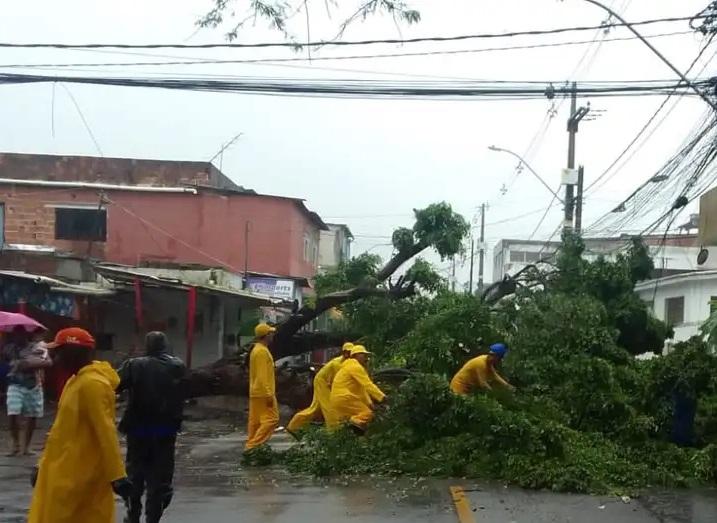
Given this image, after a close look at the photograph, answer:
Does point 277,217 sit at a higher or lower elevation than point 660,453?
higher

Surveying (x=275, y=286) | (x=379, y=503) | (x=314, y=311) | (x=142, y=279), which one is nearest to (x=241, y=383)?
(x=314, y=311)

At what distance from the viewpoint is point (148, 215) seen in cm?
3266

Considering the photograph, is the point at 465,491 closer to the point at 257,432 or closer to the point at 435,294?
the point at 257,432

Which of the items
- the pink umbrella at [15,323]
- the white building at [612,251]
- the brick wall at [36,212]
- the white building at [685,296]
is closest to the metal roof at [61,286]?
the pink umbrella at [15,323]

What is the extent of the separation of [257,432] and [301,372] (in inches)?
224

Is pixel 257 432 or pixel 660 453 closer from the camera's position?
pixel 660 453

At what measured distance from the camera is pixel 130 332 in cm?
2378

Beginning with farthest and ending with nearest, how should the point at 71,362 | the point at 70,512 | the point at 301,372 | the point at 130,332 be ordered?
the point at 130,332, the point at 301,372, the point at 71,362, the point at 70,512

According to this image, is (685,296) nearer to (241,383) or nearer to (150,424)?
(241,383)

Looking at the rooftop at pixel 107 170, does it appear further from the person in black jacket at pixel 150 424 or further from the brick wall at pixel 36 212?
the person in black jacket at pixel 150 424

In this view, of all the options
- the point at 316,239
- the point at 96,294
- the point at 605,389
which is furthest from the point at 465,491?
the point at 316,239

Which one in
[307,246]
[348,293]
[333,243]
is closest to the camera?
[348,293]

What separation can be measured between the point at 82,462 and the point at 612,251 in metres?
18.4

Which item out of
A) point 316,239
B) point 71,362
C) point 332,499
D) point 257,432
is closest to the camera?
point 71,362
